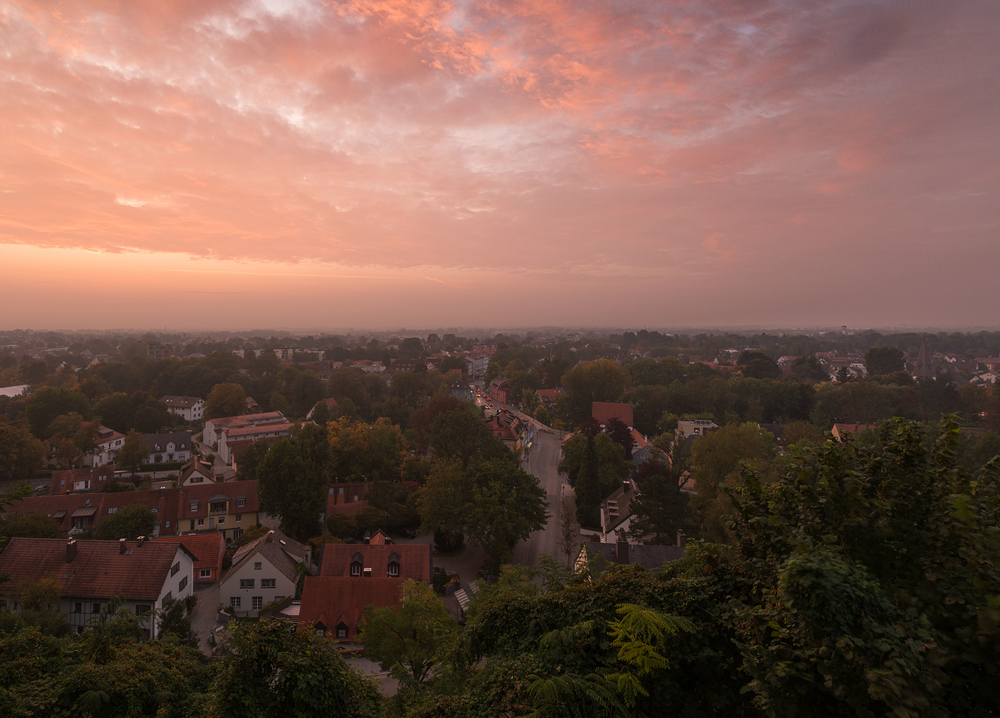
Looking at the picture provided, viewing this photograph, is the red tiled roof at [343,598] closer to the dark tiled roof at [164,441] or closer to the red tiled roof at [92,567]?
the red tiled roof at [92,567]

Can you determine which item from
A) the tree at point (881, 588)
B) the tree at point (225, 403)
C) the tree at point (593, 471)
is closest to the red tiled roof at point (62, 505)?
the tree at point (225, 403)

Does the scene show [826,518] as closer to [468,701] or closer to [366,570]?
[468,701]

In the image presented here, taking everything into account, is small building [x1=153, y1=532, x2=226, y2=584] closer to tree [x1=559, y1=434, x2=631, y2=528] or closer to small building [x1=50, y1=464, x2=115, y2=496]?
small building [x1=50, y1=464, x2=115, y2=496]

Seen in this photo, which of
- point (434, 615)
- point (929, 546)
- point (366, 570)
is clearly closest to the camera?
point (929, 546)

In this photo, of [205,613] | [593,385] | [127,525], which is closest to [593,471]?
[205,613]

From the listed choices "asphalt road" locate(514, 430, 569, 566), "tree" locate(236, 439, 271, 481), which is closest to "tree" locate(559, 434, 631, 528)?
"asphalt road" locate(514, 430, 569, 566)

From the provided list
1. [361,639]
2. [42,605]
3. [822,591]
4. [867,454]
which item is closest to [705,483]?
[361,639]
